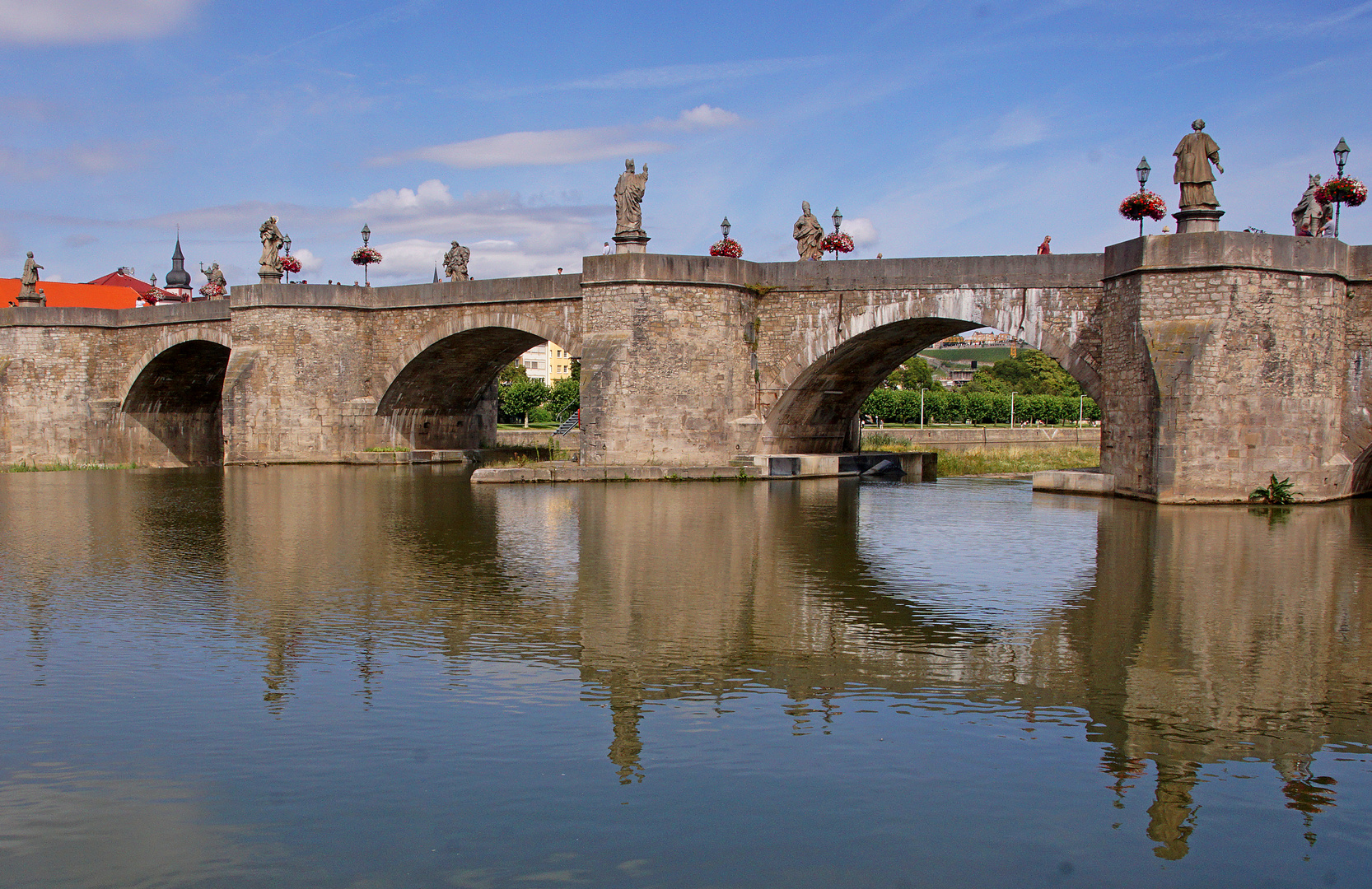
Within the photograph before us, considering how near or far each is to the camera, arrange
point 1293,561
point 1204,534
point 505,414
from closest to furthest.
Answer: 1. point 1293,561
2. point 1204,534
3. point 505,414

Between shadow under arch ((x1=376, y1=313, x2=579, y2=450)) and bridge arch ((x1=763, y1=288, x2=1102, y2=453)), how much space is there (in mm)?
5497

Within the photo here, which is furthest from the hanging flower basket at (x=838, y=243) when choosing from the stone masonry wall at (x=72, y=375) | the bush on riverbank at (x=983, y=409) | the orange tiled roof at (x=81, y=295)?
the orange tiled roof at (x=81, y=295)

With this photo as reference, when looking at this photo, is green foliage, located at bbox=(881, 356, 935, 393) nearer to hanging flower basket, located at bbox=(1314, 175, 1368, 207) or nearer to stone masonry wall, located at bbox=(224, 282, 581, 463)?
stone masonry wall, located at bbox=(224, 282, 581, 463)

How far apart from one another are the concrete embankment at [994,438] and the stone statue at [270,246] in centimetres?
2333

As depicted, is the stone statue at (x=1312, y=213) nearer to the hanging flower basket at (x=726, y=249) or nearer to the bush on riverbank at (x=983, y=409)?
the hanging flower basket at (x=726, y=249)

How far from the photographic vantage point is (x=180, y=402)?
39.1 metres

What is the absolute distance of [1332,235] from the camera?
70.5ft

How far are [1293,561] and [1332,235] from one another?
1095 cm

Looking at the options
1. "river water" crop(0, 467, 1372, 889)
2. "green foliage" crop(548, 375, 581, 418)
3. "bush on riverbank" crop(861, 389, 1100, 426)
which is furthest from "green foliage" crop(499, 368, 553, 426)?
"river water" crop(0, 467, 1372, 889)

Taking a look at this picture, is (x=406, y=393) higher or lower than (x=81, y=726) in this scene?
higher

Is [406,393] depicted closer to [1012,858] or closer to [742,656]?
[742,656]

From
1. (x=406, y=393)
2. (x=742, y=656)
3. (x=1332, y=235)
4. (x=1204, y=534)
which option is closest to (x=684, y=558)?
(x=742, y=656)

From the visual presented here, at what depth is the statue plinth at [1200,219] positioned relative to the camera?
19.4m

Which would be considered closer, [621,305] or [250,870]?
[250,870]
